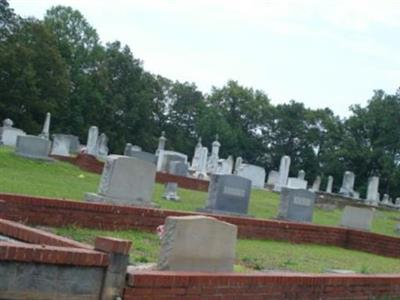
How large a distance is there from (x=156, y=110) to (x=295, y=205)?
6742 cm

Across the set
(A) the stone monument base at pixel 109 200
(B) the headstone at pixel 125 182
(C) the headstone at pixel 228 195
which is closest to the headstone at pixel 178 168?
(C) the headstone at pixel 228 195

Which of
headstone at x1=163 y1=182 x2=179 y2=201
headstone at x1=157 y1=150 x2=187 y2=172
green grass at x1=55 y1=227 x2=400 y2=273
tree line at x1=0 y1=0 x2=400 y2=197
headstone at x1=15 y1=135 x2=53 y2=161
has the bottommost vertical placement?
green grass at x1=55 y1=227 x2=400 y2=273

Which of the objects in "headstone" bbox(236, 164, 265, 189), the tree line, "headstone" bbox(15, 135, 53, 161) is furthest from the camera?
the tree line

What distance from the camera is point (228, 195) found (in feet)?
62.7

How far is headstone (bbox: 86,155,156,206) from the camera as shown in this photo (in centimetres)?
1522

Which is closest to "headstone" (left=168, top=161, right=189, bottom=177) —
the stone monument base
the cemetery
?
the cemetery

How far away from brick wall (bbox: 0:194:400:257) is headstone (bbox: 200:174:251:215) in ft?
8.74

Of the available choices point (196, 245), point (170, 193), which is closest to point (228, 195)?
point (170, 193)

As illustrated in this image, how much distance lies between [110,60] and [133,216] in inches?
2586

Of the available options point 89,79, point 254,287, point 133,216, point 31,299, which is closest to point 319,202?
point 133,216

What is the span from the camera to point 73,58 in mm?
75188

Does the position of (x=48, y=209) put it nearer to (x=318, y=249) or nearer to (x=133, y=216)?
(x=133, y=216)

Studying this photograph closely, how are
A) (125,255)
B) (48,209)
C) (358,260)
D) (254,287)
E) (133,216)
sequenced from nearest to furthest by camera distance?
1. (125,255)
2. (254,287)
3. (48,209)
4. (133,216)
5. (358,260)

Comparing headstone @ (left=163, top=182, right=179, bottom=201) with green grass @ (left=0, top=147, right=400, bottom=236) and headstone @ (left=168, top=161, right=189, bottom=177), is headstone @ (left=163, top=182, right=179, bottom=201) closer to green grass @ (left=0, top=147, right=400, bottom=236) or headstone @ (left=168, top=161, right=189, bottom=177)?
green grass @ (left=0, top=147, right=400, bottom=236)
